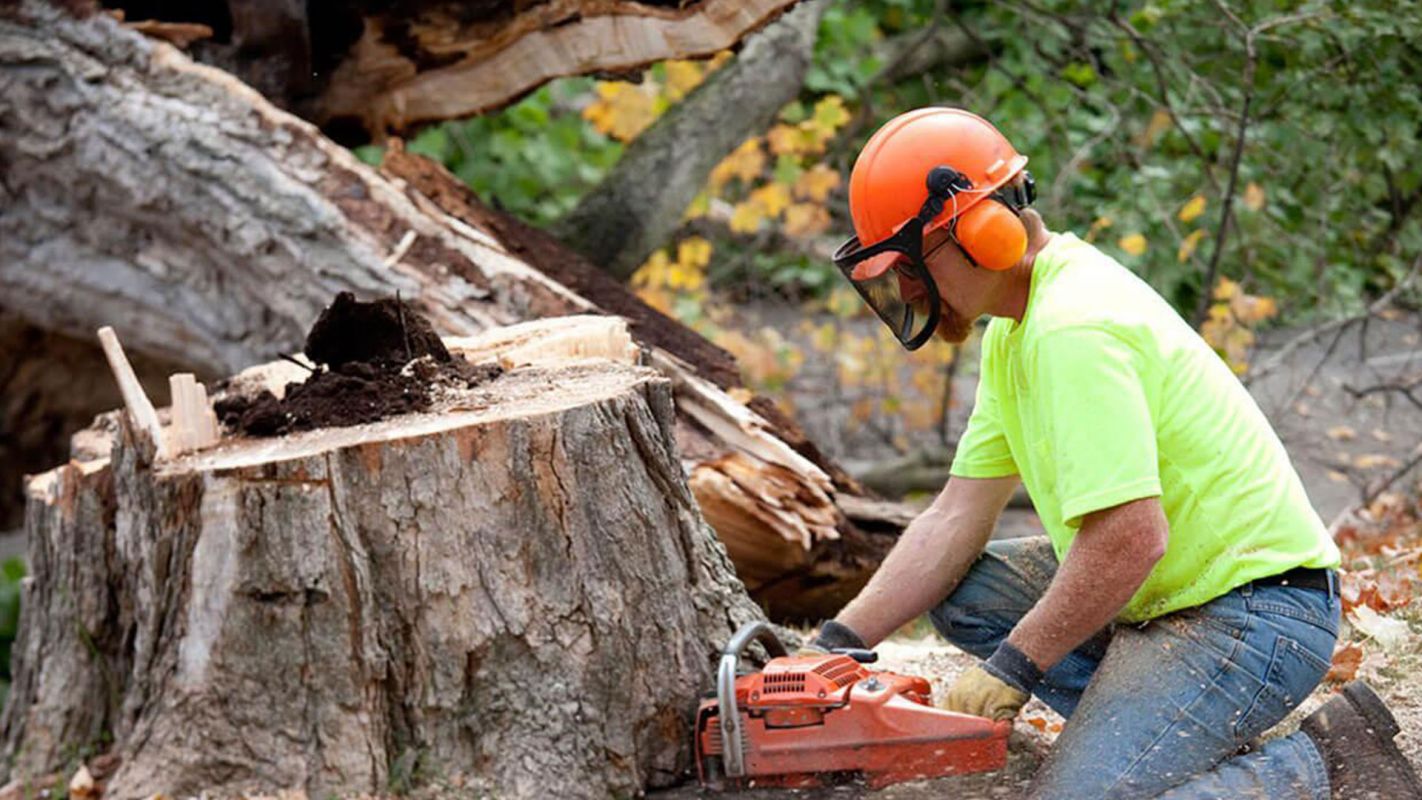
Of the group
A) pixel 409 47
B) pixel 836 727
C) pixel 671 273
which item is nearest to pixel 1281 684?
pixel 836 727

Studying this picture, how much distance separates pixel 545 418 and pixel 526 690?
0.56 meters

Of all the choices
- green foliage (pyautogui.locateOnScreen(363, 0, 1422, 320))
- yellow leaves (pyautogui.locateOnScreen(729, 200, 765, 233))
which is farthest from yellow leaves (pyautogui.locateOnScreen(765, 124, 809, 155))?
yellow leaves (pyautogui.locateOnScreen(729, 200, 765, 233))

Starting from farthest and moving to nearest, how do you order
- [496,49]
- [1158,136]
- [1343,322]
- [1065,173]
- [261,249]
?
[1158,136], [1343,322], [1065,173], [496,49], [261,249]

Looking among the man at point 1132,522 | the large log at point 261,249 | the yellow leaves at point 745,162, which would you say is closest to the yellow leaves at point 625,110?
the yellow leaves at point 745,162

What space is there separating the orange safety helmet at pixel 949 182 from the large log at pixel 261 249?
5.60 feet

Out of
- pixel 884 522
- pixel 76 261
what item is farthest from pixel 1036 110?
pixel 76 261

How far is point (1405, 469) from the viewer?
652 cm

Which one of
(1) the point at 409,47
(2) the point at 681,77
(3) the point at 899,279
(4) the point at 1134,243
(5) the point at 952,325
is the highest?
(2) the point at 681,77

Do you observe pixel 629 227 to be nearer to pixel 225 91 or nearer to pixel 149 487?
pixel 225 91

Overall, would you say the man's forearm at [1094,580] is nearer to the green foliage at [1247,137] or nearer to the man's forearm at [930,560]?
the man's forearm at [930,560]

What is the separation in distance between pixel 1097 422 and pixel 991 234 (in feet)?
1.33

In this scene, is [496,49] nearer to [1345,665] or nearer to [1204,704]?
[1345,665]

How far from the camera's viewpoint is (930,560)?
3414 millimetres

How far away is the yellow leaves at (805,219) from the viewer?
8.37 meters
